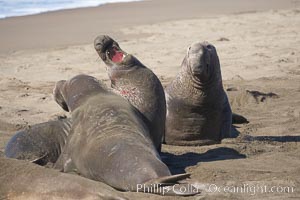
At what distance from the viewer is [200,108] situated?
7.18 meters

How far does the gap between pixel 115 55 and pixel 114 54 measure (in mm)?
15

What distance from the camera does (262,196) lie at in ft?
15.0

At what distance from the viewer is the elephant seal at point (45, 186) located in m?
4.21

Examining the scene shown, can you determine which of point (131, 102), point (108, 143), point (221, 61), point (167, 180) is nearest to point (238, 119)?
point (131, 102)

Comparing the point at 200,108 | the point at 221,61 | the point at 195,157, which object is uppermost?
the point at 200,108

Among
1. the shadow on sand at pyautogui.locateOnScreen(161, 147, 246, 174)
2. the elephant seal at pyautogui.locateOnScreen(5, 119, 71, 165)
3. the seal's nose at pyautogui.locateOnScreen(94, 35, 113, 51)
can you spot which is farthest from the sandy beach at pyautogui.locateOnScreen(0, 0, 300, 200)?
the seal's nose at pyautogui.locateOnScreen(94, 35, 113, 51)

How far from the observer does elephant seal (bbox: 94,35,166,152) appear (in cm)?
593

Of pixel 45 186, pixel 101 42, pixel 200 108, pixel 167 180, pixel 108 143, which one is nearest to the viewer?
pixel 45 186

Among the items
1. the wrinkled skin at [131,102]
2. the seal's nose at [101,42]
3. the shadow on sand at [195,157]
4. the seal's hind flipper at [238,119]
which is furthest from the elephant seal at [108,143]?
the seal's hind flipper at [238,119]

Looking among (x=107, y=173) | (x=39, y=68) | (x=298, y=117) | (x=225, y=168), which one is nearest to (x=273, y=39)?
(x=39, y=68)

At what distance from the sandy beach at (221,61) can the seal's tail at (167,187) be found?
8 centimetres

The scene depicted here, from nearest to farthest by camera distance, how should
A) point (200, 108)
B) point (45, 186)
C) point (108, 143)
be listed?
point (45, 186), point (108, 143), point (200, 108)

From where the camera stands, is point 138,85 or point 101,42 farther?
point 101,42

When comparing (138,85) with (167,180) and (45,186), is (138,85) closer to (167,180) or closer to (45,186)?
(167,180)
